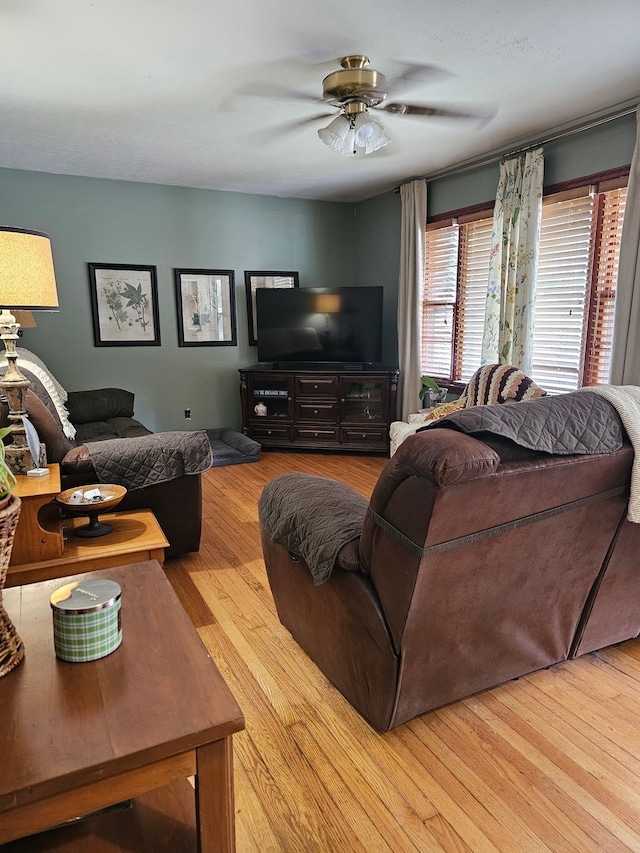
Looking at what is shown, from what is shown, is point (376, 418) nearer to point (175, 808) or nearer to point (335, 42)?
point (335, 42)

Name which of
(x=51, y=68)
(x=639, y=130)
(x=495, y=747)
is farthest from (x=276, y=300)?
(x=495, y=747)

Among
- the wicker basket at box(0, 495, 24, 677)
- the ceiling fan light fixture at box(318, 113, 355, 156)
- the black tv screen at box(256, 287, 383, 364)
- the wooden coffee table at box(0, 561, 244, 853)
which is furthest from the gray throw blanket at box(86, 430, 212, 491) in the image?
the black tv screen at box(256, 287, 383, 364)

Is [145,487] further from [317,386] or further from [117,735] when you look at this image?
[317,386]

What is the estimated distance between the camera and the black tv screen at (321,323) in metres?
5.29

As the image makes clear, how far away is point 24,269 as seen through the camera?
1.78 meters

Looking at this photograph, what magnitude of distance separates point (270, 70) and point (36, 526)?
244 centimetres

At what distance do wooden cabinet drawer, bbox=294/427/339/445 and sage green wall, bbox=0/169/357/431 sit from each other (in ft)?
2.72

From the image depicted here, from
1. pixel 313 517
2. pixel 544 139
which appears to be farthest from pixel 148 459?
pixel 544 139

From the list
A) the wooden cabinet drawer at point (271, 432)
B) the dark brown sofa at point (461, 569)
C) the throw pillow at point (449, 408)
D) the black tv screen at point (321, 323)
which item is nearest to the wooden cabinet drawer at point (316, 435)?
the wooden cabinet drawer at point (271, 432)

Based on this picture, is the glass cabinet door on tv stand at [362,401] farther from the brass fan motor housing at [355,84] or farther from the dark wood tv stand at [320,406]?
the brass fan motor housing at [355,84]

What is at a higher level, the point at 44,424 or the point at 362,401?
the point at 44,424

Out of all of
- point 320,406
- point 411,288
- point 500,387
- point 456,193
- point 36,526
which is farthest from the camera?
point 320,406

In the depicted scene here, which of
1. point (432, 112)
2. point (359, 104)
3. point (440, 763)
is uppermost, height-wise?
point (432, 112)

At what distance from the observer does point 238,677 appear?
1.95 meters
